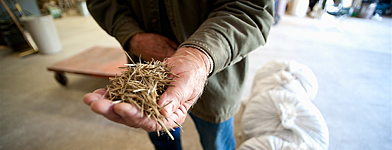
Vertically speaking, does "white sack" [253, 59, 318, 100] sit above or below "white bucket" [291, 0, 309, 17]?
above

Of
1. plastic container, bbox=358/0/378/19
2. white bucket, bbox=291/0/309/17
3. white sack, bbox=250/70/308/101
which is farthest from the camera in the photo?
white bucket, bbox=291/0/309/17

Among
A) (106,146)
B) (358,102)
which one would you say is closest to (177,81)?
(106,146)

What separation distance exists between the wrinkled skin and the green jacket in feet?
0.17

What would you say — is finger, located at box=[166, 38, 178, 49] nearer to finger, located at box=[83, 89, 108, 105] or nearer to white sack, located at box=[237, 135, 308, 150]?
finger, located at box=[83, 89, 108, 105]

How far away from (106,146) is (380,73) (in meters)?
3.33

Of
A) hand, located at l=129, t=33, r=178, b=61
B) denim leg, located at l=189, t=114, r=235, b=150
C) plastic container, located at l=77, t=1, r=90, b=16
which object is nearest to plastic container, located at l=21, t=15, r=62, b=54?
hand, located at l=129, t=33, r=178, b=61

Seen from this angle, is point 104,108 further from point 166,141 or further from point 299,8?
point 299,8

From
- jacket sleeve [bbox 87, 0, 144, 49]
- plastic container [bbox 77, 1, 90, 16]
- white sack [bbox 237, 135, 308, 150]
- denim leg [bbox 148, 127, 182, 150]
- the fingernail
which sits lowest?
plastic container [bbox 77, 1, 90, 16]

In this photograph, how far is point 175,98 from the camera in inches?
19.6

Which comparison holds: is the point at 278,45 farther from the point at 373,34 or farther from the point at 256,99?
the point at 256,99

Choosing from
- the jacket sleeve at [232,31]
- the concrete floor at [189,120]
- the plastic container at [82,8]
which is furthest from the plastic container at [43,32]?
the plastic container at [82,8]

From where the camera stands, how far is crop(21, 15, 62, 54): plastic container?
3068mm

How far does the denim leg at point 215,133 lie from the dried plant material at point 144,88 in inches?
18.1

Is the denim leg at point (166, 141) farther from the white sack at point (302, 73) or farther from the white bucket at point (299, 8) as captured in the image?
the white bucket at point (299, 8)
